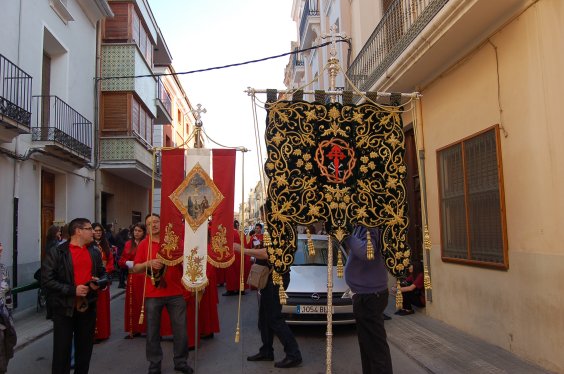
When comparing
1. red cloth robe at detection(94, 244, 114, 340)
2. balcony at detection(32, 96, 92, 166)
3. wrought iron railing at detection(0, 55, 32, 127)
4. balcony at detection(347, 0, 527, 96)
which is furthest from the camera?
balcony at detection(32, 96, 92, 166)

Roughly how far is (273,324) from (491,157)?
3.85 metres

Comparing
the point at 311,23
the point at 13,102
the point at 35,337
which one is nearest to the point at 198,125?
the point at 35,337

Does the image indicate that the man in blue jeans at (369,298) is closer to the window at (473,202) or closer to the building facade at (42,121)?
the window at (473,202)

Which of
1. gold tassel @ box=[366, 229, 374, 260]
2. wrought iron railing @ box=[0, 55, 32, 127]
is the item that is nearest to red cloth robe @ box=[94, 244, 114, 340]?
wrought iron railing @ box=[0, 55, 32, 127]

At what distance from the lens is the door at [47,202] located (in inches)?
464

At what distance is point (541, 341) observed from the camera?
5527mm

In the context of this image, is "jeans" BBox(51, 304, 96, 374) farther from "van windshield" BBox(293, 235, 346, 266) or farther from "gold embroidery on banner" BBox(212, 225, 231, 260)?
"van windshield" BBox(293, 235, 346, 266)

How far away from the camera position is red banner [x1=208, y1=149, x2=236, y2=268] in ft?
17.6

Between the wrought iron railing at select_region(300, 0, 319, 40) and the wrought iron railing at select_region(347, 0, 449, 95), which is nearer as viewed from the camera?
the wrought iron railing at select_region(347, 0, 449, 95)

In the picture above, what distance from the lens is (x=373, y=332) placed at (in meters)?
4.29

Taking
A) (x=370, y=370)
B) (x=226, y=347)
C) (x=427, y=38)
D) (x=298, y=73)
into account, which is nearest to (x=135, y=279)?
(x=226, y=347)

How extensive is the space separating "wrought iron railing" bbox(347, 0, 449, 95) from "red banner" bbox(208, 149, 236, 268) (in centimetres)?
402

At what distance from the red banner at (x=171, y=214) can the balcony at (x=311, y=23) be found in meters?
16.5

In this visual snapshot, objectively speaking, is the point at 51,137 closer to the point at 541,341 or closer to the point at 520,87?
the point at 520,87
